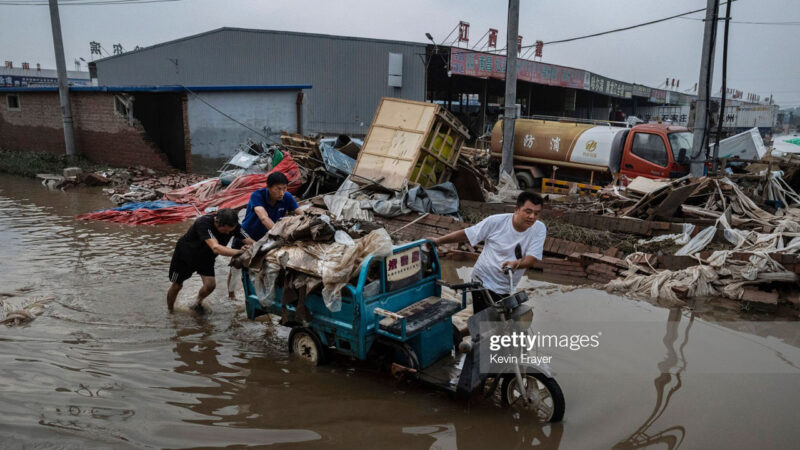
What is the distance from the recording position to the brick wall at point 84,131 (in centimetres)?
1820

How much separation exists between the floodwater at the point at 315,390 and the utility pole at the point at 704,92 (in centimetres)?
585

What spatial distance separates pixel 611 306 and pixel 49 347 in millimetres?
6349

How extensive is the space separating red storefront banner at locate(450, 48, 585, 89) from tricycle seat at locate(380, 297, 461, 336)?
2070 cm

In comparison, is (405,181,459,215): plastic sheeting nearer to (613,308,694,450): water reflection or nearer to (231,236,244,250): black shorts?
(231,236,244,250): black shorts

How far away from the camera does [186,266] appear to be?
5.83 m

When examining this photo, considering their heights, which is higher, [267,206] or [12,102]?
[12,102]

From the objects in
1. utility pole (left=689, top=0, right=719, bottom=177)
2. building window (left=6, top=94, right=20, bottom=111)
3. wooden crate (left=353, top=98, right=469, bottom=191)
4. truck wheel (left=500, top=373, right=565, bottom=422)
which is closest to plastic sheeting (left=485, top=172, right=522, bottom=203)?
wooden crate (left=353, top=98, right=469, bottom=191)

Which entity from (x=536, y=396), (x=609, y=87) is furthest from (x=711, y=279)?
(x=609, y=87)

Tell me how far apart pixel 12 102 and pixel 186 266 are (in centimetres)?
2312

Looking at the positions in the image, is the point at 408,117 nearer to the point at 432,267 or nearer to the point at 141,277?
the point at 141,277

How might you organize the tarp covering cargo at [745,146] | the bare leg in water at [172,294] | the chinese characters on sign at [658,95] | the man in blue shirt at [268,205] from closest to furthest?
the man in blue shirt at [268,205] < the bare leg in water at [172,294] < the tarp covering cargo at [745,146] < the chinese characters on sign at [658,95]

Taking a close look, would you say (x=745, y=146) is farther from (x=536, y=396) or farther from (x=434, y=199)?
(x=536, y=396)

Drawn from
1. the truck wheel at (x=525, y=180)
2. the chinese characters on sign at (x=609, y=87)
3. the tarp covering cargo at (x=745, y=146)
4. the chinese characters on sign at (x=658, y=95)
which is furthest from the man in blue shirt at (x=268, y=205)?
the chinese characters on sign at (x=658, y=95)

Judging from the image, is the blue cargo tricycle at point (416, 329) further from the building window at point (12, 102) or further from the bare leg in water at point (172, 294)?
the building window at point (12, 102)
